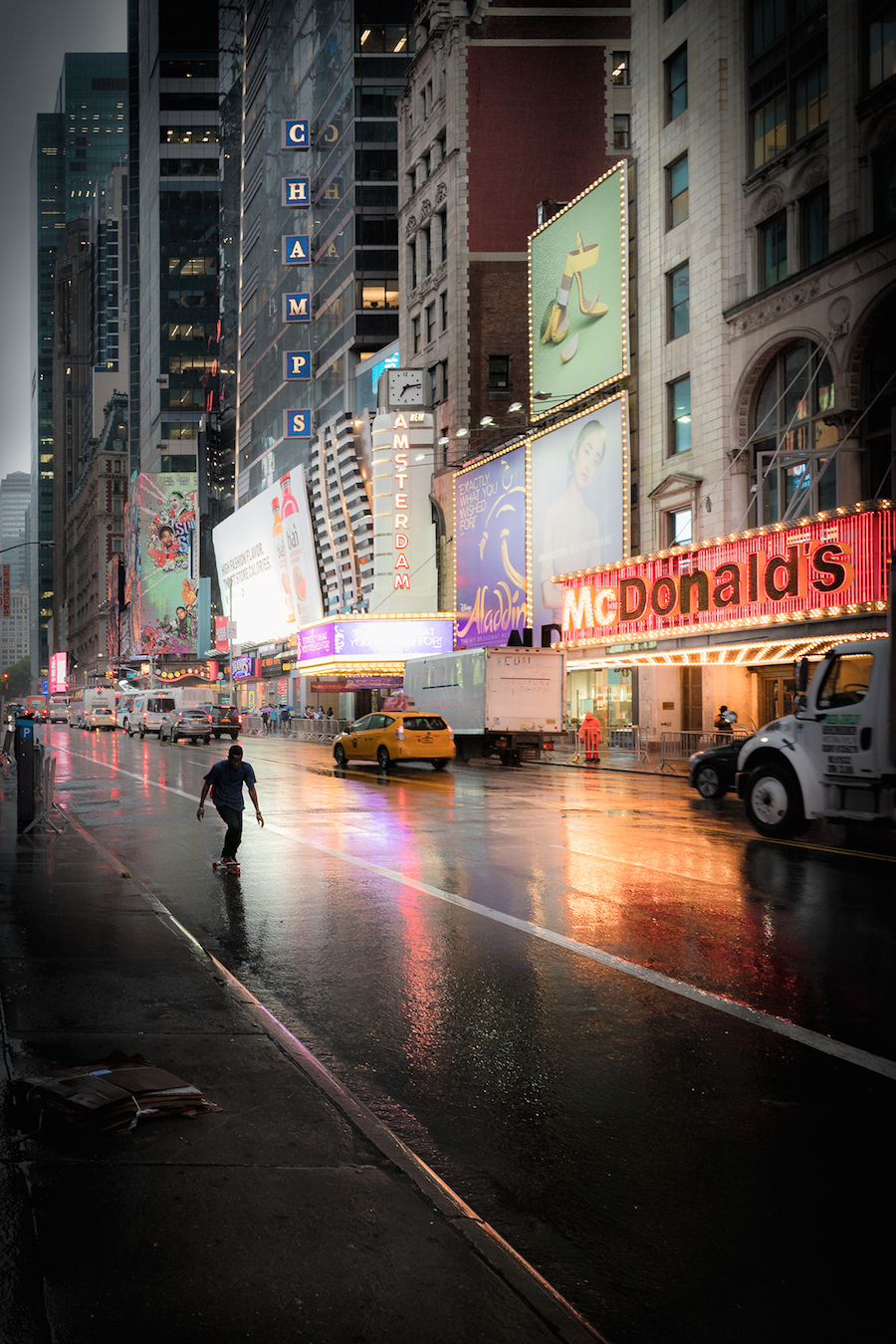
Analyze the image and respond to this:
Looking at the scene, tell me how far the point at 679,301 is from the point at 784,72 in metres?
7.07

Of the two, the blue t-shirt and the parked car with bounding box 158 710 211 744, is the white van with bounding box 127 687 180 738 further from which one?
the blue t-shirt

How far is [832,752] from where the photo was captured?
45.6 feet

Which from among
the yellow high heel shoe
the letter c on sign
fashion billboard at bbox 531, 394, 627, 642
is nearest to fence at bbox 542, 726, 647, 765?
the letter c on sign

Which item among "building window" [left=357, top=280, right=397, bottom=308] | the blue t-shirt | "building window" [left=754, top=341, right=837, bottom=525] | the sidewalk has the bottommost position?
the sidewalk

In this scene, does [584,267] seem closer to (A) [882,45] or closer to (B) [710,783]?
(A) [882,45]

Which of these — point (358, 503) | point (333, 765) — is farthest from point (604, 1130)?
point (358, 503)

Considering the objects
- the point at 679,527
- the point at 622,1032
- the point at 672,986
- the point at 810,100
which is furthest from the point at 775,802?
the point at 810,100

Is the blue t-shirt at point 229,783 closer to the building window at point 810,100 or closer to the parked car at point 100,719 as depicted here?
the building window at point 810,100

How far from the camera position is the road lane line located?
5863 mm

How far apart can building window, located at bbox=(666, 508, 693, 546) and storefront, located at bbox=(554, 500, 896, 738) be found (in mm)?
1487

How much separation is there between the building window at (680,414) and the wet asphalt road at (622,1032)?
22165mm

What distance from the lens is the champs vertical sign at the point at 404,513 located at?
54.5 metres

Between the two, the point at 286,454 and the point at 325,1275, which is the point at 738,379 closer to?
the point at 325,1275

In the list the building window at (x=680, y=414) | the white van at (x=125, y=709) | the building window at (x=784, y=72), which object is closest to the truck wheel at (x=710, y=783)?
the building window at (x=680, y=414)
